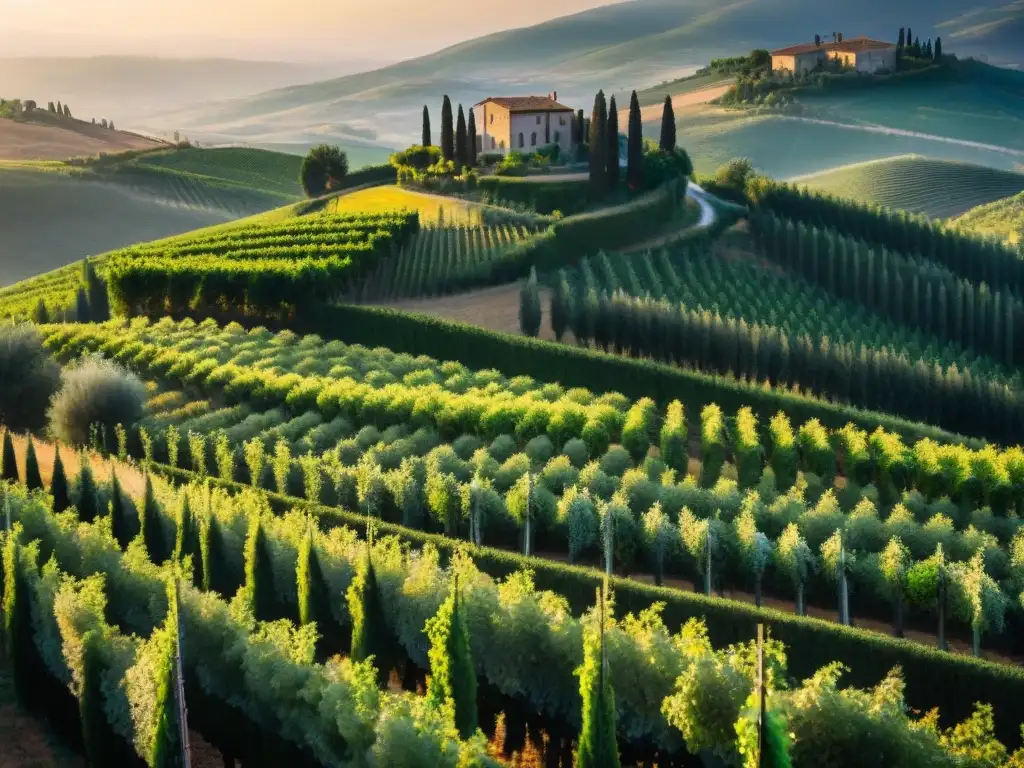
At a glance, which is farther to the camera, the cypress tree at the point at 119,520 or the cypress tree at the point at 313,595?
the cypress tree at the point at 119,520

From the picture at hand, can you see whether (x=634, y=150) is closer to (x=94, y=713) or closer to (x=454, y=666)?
(x=454, y=666)

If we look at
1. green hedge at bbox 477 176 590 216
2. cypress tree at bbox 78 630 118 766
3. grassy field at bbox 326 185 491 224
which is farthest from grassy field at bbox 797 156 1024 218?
cypress tree at bbox 78 630 118 766

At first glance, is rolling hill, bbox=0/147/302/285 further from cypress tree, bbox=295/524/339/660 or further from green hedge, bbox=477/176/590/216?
cypress tree, bbox=295/524/339/660

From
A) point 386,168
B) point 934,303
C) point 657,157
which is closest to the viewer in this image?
point 934,303

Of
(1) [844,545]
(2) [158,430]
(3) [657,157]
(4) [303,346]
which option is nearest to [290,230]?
(4) [303,346]

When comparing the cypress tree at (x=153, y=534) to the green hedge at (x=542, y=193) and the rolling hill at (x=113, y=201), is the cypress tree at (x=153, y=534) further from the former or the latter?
the rolling hill at (x=113, y=201)

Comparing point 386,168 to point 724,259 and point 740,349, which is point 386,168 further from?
point 740,349

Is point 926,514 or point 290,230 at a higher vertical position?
point 290,230

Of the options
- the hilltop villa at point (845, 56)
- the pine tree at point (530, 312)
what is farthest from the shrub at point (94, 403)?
the hilltop villa at point (845, 56)

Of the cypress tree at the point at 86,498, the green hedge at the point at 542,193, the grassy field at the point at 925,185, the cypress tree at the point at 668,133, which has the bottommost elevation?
the cypress tree at the point at 86,498
